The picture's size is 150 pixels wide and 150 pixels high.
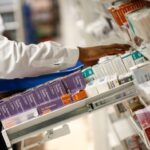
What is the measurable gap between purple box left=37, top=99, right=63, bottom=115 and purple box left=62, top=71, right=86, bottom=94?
0.24 feet

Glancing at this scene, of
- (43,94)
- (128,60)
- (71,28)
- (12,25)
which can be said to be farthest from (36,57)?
(12,25)

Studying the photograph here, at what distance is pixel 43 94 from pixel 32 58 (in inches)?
6.9

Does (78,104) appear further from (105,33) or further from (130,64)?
(105,33)

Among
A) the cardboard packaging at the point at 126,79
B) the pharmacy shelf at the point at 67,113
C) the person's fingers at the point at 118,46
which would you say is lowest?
the pharmacy shelf at the point at 67,113

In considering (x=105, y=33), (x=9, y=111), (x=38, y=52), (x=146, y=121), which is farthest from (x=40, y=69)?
(x=105, y=33)

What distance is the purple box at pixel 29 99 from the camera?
1.48 metres

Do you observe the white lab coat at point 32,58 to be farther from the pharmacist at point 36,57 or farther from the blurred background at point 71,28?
the blurred background at point 71,28

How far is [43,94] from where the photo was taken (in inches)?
58.5

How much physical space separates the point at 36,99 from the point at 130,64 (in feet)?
1.42

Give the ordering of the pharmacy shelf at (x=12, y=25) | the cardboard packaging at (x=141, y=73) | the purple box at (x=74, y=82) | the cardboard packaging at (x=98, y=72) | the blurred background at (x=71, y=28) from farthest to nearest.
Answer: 1. the pharmacy shelf at (x=12, y=25)
2. the blurred background at (x=71, y=28)
3. the cardboard packaging at (x=98, y=72)
4. the purple box at (x=74, y=82)
5. the cardboard packaging at (x=141, y=73)

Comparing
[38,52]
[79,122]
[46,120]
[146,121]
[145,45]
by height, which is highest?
[38,52]

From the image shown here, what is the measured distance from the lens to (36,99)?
149 centimetres

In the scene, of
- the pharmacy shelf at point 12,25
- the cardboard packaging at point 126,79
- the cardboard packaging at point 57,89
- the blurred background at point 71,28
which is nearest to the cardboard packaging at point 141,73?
the cardboard packaging at point 126,79

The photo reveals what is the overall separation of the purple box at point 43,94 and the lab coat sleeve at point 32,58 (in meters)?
0.14
